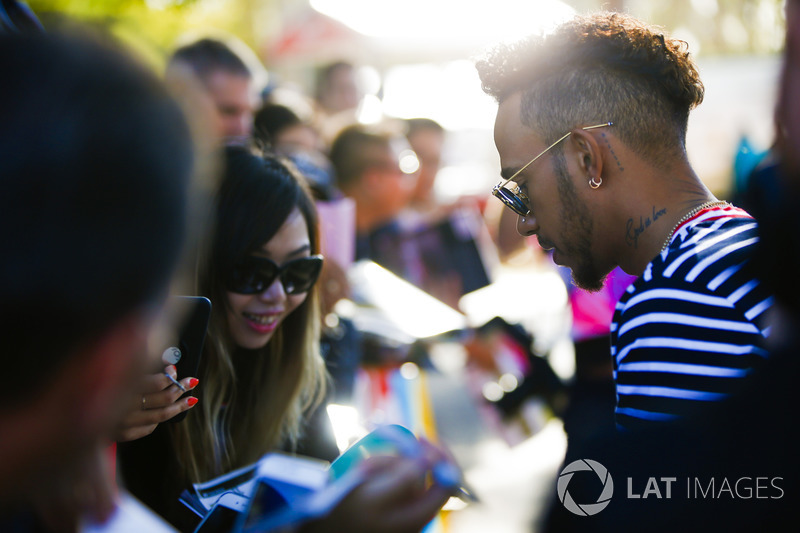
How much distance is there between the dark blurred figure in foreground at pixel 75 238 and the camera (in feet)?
2.17

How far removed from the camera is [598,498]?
1036 mm

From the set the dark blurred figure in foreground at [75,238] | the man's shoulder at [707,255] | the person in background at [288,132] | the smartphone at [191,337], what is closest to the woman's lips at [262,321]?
the smartphone at [191,337]

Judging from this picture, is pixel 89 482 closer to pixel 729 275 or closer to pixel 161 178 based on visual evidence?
pixel 161 178

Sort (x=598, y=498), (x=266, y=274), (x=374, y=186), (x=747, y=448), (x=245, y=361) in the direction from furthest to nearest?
1. (x=374, y=186)
2. (x=245, y=361)
3. (x=266, y=274)
4. (x=598, y=498)
5. (x=747, y=448)

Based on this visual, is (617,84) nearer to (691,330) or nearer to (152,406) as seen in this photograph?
(691,330)

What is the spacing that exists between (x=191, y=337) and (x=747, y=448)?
50.8 inches

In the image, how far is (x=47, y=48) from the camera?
2.34 feet

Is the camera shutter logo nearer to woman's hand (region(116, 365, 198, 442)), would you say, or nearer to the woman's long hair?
woman's hand (region(116, 365, 198, 442))

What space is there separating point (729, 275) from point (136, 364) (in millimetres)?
1339

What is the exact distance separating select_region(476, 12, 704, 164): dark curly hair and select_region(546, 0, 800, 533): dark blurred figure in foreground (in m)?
1.00

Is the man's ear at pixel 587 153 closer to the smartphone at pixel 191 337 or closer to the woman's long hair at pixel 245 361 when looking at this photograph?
the woman's long hair at pixel 245 361

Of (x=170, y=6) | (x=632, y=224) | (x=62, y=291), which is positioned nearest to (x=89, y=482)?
(x=62, y=291)

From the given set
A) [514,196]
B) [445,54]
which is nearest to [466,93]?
[445,54]

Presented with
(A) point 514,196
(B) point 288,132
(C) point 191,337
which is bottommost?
(C) point 191,337
